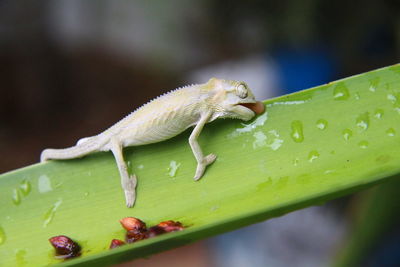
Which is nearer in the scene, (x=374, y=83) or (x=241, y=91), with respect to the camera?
(x=374, y=83)

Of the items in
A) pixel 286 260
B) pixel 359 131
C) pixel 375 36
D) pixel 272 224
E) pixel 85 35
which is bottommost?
pixel 359 131

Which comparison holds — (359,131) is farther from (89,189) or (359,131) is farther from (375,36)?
(375,36)

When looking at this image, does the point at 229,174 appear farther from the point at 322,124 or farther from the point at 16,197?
the point at 16,197

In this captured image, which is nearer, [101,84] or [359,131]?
[359,131]

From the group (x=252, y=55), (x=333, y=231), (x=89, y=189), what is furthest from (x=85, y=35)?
(x=89, y=189)

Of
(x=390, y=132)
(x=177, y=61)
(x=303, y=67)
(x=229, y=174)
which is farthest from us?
(x=177, y=61)

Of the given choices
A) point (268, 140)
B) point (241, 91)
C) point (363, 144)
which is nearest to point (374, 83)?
point (363, 144)

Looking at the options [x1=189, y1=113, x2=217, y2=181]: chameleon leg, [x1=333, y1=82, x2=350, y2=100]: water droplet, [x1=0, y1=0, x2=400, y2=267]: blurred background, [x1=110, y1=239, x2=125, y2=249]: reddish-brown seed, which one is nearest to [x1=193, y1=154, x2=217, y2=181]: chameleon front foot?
[x1=189, y1=113, x2=217, y2=181]: chameleon leg

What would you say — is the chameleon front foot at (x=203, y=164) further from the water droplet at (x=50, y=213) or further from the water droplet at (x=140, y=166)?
the water droplet at (x=50, y=213)
